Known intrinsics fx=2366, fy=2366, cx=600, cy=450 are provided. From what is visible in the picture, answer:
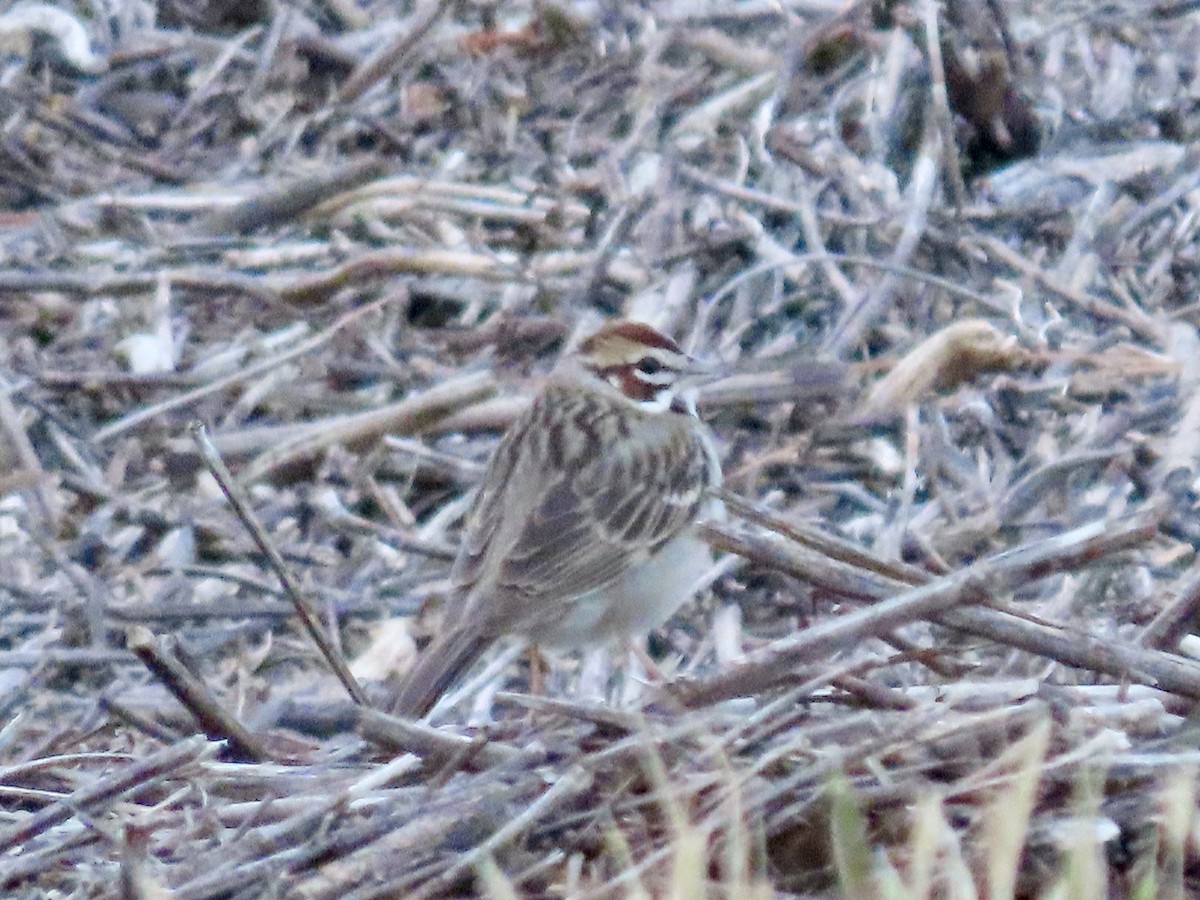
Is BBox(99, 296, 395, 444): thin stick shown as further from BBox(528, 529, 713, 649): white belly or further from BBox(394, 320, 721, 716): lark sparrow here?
BBox(528, 529, 713, 649): white belly

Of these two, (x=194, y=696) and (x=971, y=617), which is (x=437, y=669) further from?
(x=971, y=617)

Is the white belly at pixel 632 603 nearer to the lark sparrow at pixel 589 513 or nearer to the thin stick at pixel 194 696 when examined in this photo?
the lark sparrow at pixel 589 513

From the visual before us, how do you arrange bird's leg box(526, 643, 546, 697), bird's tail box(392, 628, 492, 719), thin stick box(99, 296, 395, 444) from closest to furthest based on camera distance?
bird's tail box(392, 628, 492, 719) → bird's leg box(526, 643, 546, 697) → thin stick box(99, 296, 395, 444)

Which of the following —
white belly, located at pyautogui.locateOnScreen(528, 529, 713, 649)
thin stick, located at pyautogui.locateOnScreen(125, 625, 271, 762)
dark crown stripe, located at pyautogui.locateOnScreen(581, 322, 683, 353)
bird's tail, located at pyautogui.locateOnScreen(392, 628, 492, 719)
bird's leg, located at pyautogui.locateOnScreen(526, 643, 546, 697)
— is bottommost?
bird's leg, located at pyautogui.locateOnScreen(526, 643, 546, 697)

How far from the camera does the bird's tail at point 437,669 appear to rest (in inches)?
210

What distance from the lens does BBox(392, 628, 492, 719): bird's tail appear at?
5.34 meters

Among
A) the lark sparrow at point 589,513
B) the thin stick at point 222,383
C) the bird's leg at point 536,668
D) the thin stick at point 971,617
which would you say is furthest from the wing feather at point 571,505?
the thin stick at point 971,617

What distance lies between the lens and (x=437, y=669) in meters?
5.45

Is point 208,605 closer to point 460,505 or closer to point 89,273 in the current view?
point 460,505

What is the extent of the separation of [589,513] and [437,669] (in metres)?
0.91

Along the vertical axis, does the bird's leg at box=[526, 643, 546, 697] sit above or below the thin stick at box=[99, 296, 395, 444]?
below

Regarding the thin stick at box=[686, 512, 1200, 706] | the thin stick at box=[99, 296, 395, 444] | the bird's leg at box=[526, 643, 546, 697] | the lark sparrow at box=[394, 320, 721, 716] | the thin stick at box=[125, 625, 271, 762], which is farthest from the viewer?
the thin stick at box=[99, 296, 395, 444]

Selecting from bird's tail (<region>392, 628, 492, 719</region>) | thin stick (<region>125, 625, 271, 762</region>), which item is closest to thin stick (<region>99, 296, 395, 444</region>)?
bird's tail (<region>392, 628, 492, 719</region>)

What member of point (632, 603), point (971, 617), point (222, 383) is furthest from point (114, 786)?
point (222, 383)
